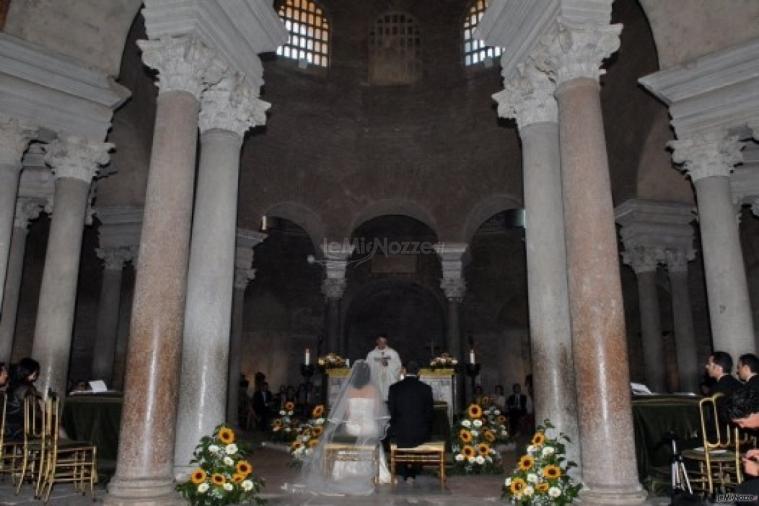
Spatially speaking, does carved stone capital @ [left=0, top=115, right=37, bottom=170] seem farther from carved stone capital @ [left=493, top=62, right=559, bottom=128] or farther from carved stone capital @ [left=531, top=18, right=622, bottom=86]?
carved stone capital @ [left=531, top=18, right=622, bottom=86]

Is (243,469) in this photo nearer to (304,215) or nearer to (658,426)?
(658,426)

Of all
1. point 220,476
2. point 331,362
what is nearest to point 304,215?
point 331,362

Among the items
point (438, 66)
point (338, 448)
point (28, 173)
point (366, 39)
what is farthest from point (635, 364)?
point (28, 173)

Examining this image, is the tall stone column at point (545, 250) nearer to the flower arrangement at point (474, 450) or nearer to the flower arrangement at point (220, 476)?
the flower arrangement at point (474, 450)

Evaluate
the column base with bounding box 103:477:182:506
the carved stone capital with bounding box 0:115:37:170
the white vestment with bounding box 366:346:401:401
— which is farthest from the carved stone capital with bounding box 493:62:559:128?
the carved stone capital with bounding box 0:115:37:170

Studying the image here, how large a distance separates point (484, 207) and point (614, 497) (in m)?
12.7

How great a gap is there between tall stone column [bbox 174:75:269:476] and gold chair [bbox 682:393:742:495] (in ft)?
16.1

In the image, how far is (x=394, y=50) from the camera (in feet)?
60.9

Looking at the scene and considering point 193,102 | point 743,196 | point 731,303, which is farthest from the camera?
point 743,196

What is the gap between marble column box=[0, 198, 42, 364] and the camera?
1052 centimetres

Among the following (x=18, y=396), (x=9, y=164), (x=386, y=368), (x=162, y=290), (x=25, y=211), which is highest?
(x=25, y=211)

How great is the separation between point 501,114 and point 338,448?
4.72m

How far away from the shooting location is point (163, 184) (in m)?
6.31

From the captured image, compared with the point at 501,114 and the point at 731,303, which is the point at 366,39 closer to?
the point at 501,114
